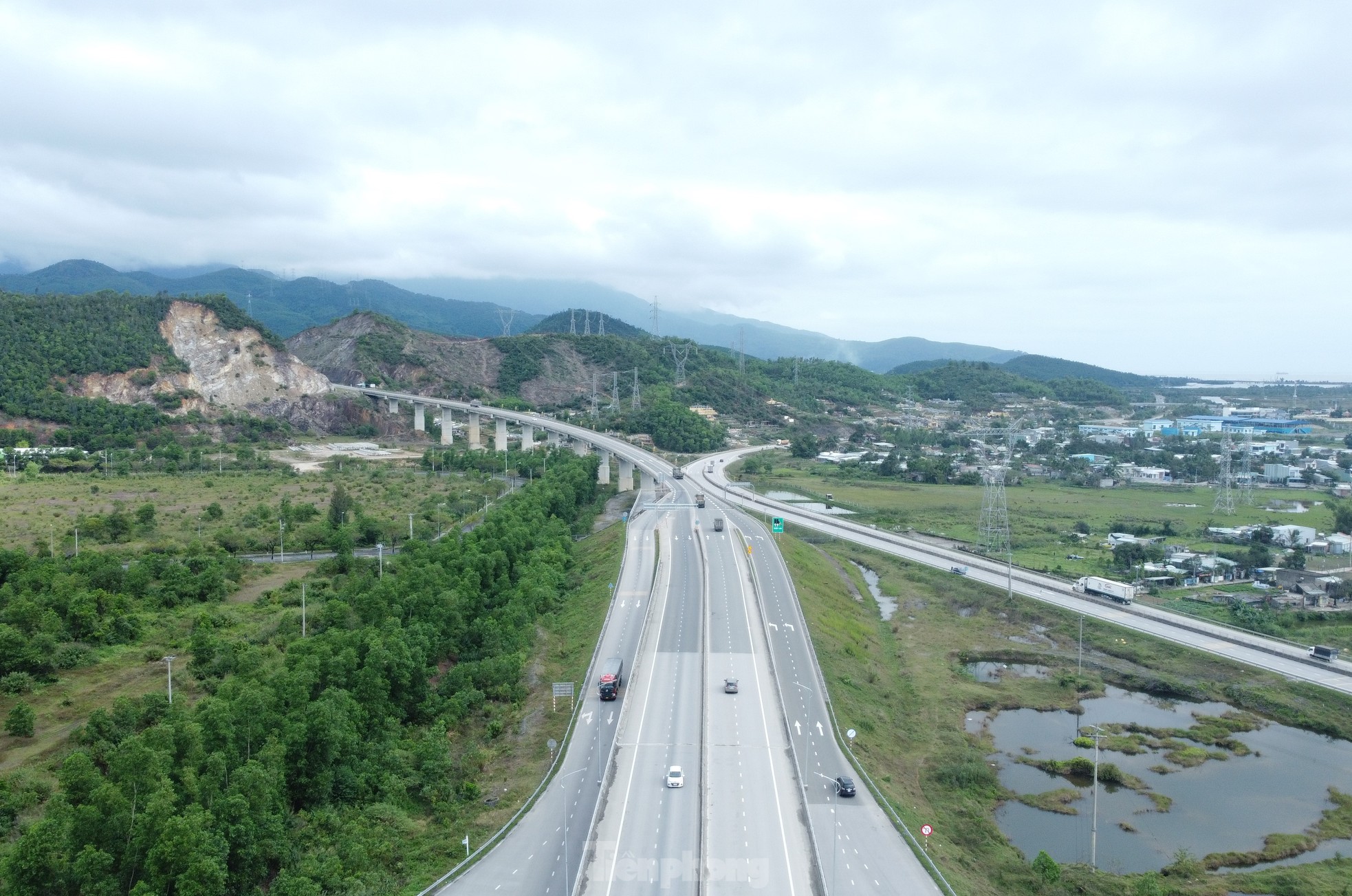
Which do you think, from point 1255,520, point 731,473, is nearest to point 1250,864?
point 1255,520

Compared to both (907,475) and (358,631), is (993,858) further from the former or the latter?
(907,475)

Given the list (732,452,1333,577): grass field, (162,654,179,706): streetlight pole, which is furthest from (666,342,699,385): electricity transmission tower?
(162,654,179,706): streetlight pole

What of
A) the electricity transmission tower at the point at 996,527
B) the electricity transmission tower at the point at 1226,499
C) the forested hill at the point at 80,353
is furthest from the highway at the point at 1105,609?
the forested hill at the point at 80,353

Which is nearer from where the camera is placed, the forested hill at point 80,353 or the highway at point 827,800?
the highway at point 827,800

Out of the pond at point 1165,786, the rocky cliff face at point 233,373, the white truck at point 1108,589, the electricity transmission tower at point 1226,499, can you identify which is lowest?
the pond at point 1165,786

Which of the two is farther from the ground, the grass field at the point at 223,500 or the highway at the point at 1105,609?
the grass field at the point at 223,500

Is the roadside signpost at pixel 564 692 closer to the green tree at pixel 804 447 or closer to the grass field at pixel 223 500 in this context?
the grass field at pixel 223 500

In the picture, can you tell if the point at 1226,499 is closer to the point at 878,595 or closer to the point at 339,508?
the point at 878,595

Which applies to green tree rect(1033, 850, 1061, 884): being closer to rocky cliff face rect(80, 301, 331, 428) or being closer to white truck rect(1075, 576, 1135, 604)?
white truck rect(1075, 576, 1135, 604)

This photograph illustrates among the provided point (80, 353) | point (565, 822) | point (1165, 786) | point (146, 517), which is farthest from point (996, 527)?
point (80, 353)
